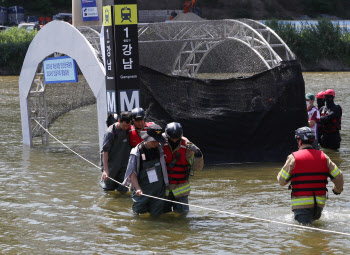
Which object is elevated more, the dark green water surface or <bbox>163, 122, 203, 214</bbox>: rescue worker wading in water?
<bbox>163, 122, 203, 214</bbox>: rescue worker wading in water

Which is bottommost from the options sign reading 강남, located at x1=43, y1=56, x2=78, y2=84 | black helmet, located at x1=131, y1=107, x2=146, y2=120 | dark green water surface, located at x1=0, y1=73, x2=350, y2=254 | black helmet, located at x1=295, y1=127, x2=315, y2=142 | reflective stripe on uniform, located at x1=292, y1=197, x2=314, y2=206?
dark green water surface, located at x1=0, y1=73, x2=350, y2=254

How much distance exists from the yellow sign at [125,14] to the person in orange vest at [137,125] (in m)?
2.52

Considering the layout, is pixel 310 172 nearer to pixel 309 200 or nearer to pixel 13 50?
pixel 309 200

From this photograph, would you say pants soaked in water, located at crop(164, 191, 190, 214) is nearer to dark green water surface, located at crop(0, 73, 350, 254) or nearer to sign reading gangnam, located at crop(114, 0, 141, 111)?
dark green water surface, located at crop(0, 73, 350, 254)

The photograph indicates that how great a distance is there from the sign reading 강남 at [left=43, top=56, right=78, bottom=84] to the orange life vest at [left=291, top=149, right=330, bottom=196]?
27.7 feet

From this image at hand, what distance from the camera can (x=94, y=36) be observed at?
51.6 ft

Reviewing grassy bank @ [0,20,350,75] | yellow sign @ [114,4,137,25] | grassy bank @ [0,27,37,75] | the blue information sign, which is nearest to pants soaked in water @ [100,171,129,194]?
yellow sign @ [114,4,137,25]

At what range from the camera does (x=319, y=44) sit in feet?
141

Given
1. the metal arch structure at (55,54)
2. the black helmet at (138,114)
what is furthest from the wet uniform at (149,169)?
the metal arch structure at (55,54)

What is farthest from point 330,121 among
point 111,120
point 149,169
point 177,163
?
point 149,169

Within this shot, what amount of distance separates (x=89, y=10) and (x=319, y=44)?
989 inches

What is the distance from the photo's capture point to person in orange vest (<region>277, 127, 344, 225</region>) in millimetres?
8211

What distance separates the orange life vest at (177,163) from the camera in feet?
29.5

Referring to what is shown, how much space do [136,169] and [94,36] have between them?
7.47 metres
